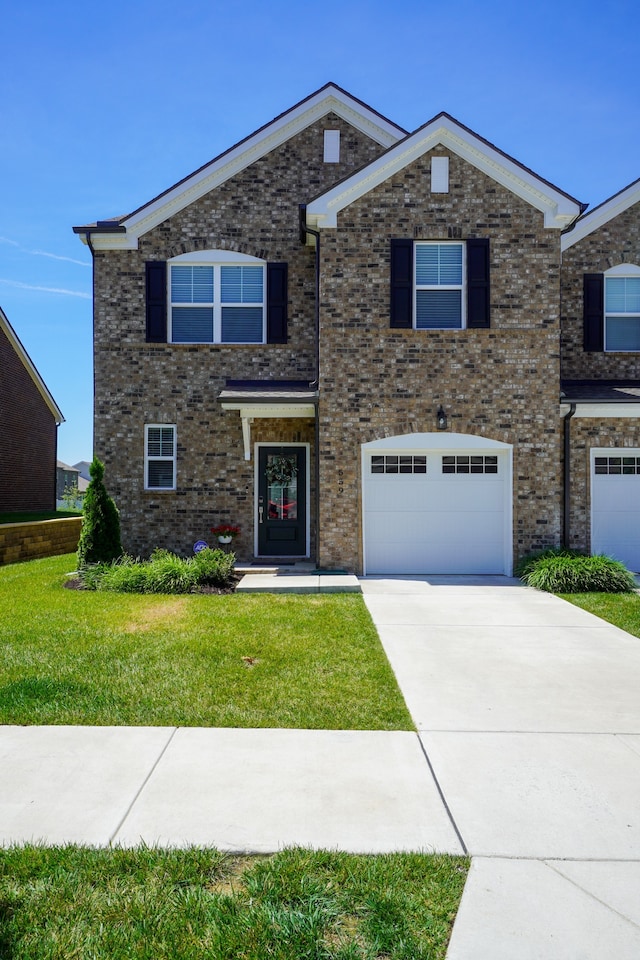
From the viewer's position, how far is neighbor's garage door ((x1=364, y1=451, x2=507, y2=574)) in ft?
39.7

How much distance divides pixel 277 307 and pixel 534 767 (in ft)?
35.8

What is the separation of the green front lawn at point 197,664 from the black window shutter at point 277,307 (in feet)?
20.0

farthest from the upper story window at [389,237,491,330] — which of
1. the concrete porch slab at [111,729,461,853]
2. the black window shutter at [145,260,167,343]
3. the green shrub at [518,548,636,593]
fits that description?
the concrete porch slab at [111,729,461,853]

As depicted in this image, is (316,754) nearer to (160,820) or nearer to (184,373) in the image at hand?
(160,820)

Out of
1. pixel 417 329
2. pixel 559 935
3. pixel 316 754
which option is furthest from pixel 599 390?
pixel 559 935

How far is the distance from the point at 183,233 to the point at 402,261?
15.8ft

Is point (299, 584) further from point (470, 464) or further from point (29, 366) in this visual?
point (29, 366)

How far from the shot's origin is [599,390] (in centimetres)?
1277

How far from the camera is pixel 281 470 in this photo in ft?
43.5

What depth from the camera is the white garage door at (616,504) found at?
40.4 feet

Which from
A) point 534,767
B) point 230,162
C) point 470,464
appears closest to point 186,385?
point 230,162

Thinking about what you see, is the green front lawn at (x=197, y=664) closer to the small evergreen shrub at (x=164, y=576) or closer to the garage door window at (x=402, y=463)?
the small evergreen shrub at (x=164, y=576)

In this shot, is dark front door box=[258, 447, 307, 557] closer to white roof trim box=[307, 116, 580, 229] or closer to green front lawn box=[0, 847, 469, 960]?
white roof trim box=[307, 116, 580, 229]

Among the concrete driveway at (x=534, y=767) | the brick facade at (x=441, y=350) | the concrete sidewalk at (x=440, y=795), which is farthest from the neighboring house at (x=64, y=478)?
the concrete sidewalk at (x=440, y=795)
